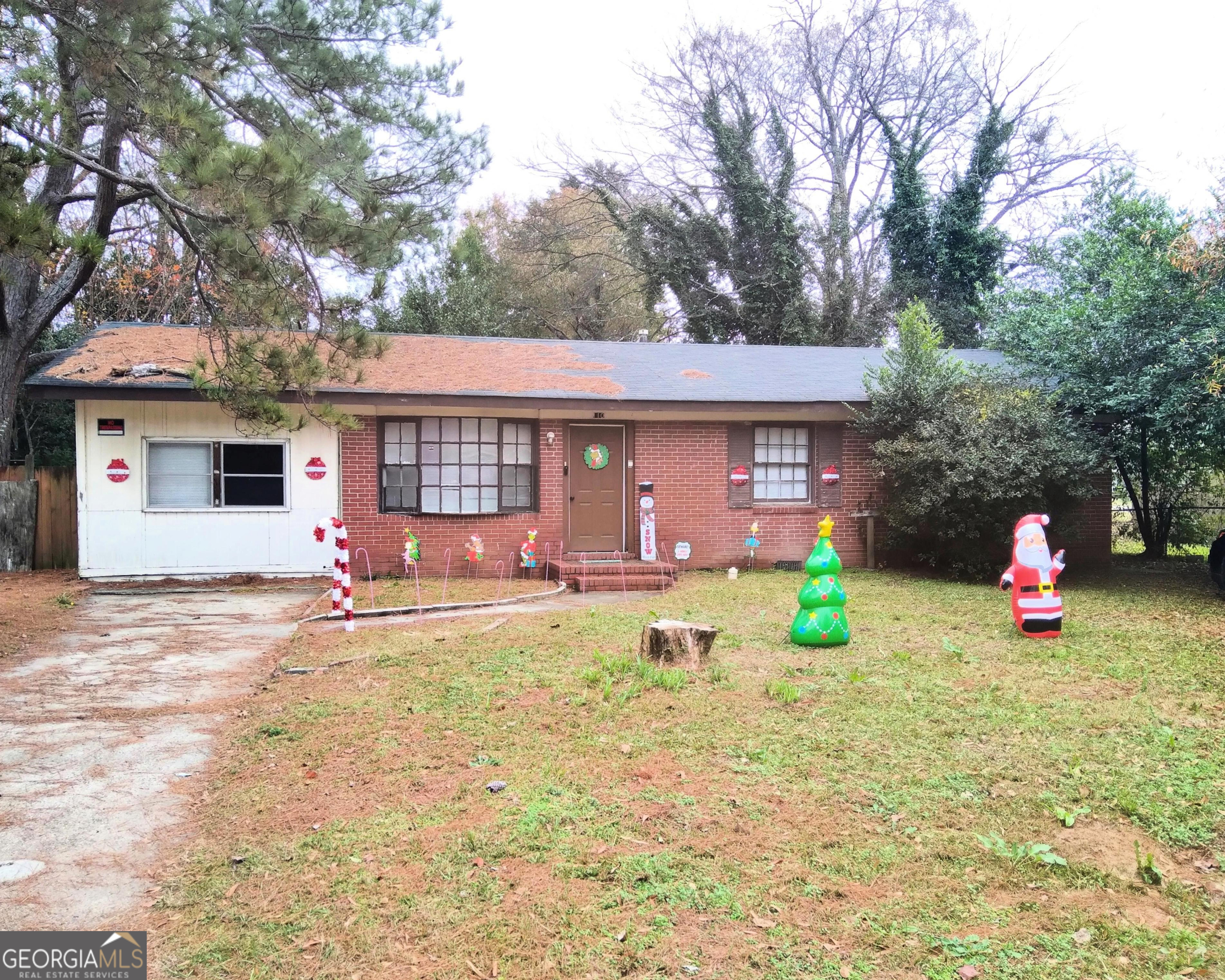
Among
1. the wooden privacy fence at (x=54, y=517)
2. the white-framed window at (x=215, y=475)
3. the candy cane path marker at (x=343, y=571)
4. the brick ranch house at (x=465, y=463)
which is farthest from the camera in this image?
the wooden privacy fence at (x=54, y=517)

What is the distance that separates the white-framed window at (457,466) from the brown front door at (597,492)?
0.69 meters

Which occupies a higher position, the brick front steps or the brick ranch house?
the brick ranch house

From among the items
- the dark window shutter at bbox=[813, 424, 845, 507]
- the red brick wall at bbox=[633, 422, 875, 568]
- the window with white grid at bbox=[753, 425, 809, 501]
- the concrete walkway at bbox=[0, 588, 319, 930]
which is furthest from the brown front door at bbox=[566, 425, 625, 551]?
the concrete walkway at bbox=[0, 588, 319, 930]

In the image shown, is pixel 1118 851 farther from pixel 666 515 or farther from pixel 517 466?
pixel 517 466

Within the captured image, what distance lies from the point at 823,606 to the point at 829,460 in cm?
659

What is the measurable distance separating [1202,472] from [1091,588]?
6.84 m

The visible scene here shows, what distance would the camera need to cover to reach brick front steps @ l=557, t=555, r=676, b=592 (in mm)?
11945

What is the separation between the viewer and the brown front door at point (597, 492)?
43.9 feet

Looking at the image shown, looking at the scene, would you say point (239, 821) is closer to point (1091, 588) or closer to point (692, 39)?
point (1091, 588)

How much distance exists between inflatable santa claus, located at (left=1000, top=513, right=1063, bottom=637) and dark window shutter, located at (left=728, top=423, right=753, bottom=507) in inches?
226

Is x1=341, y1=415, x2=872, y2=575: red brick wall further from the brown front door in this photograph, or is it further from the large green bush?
the large green bush

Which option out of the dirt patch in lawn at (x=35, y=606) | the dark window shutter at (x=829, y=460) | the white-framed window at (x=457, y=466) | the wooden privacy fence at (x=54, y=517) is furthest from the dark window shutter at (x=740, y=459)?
the wooden privacy fence at (x=54, y=517)

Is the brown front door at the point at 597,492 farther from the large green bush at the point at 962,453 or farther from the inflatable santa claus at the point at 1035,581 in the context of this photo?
the inflatable santa claus at the point at 1035,581

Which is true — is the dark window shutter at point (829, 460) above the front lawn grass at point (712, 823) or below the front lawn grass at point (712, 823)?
above
